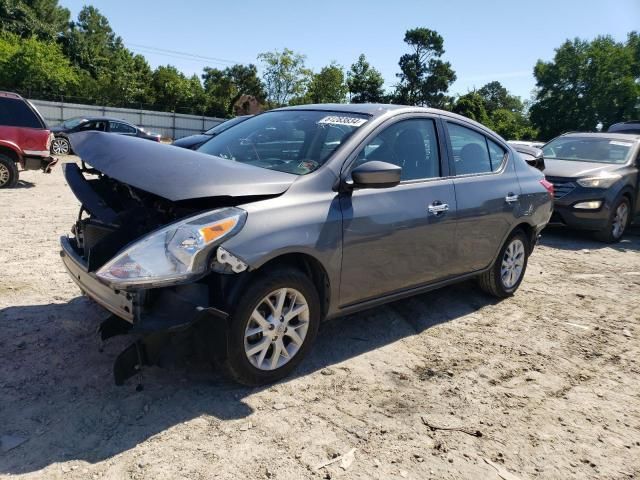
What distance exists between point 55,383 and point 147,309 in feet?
2.80

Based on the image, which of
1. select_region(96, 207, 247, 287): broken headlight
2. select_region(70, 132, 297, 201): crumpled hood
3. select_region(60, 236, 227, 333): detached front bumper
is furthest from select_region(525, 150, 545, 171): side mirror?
select_region(60, 236, 227, 333): detached front bumper

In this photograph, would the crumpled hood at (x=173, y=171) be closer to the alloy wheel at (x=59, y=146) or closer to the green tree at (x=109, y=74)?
the alloy wheel at (x=59, y=146)

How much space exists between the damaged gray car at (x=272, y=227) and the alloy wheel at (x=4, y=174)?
7474mm

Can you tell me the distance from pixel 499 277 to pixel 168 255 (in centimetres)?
355

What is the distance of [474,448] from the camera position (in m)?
2.84

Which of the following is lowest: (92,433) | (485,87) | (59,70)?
(92,433)

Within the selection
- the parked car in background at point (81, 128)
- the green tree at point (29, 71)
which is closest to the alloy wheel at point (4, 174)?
the parked car in background at point (81, 128)

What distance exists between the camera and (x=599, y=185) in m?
8.62

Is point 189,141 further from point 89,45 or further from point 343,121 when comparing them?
point 89,45

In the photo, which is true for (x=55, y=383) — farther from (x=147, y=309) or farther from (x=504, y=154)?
(x=504, y=154)

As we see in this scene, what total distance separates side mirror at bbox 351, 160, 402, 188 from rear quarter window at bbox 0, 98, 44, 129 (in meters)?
9.33

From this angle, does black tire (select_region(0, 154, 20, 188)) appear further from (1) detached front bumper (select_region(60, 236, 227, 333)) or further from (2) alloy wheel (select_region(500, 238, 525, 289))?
(2) alloy wheel (select_region(500, 238, 525, 289))

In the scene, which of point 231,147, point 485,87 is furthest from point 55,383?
point 485,87

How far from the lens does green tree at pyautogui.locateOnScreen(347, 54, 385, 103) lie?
54250mm
